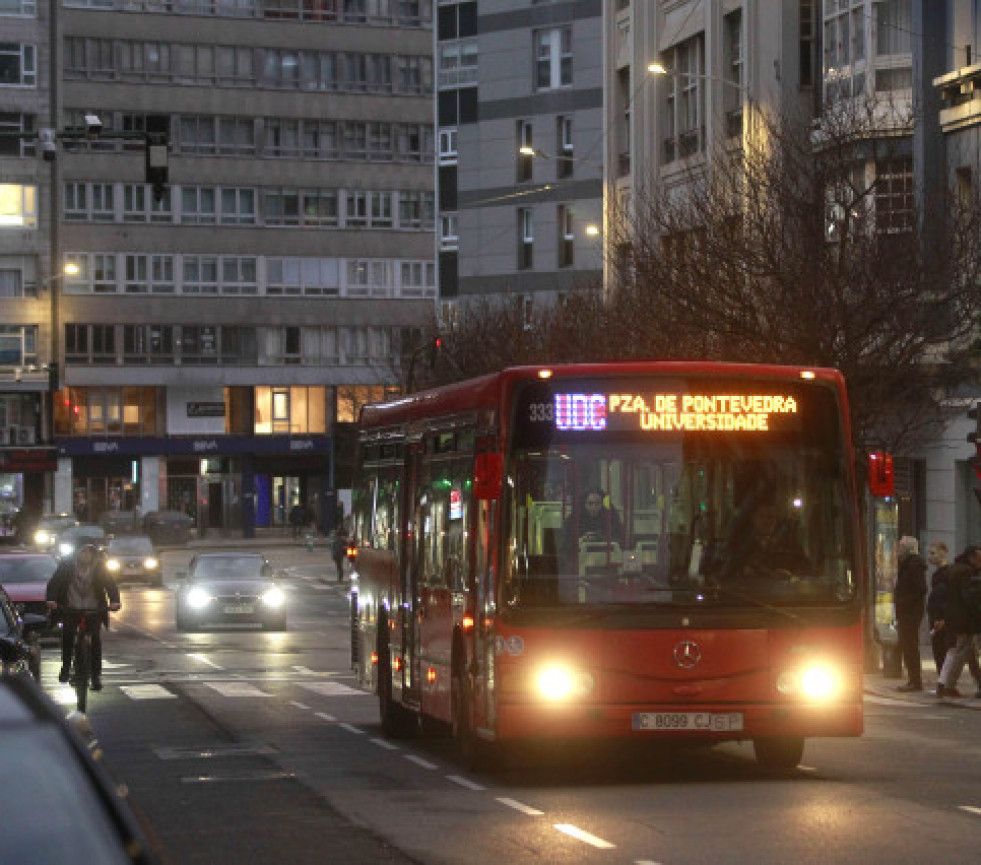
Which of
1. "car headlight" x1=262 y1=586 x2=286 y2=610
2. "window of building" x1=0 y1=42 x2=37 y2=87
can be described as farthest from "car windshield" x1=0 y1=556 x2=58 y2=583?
"window of building" x1=0 y1=42 x2=37 y2=87

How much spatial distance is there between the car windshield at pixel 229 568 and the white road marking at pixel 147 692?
17024mm

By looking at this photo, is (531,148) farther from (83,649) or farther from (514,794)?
(514,794)

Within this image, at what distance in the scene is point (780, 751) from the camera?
18.5 m

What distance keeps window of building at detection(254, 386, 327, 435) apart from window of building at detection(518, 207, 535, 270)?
72.5 feet

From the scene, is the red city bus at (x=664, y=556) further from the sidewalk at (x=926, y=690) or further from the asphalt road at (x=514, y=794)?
the sidewalk at (x=926, y=690)

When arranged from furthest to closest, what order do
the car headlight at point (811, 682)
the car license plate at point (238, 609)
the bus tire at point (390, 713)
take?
the car license plate at point (238, 609)
the bus tire at point (390, 713)
the car headlight at point (811, 682)

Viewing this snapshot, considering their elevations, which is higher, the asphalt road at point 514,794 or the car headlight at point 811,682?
the car headlight at point 811,682

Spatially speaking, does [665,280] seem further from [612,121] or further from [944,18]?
[612,121]

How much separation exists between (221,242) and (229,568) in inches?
2351

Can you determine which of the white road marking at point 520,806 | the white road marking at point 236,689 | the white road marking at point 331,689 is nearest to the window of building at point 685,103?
the white road marking at point 331,689

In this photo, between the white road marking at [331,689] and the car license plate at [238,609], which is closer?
the white road marking at [331,689]

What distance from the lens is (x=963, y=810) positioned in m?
15.5

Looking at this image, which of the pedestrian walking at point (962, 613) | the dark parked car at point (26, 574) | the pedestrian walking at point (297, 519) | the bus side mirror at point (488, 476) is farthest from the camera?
the pedestrian walking at point (297, 519)

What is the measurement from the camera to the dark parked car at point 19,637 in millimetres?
17062
